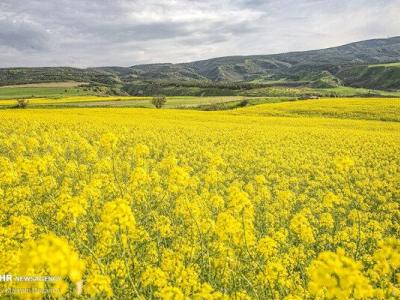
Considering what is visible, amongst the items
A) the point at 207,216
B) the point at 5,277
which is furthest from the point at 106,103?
the point at 5,277

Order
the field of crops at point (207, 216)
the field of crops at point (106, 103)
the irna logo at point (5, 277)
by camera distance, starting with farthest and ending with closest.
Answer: the field of crops at point (106, 103) < the irna logo at point (5, 277) < the field of crops at point (207, 216)

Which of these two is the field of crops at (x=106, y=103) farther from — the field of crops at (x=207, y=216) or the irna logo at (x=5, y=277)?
the irna logo at (x=5, y=277)

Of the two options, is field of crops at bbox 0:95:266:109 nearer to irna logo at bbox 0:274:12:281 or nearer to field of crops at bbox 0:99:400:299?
field of crops at bbox 0:99:400:299

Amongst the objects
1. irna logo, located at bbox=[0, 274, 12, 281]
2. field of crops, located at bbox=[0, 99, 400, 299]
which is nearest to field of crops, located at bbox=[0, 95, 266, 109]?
field of crops, located at bbox=[0, 99, 400, 299]

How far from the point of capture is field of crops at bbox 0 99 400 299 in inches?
200

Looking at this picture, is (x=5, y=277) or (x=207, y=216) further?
(x=207, y=216)

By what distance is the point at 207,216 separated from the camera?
9.30m

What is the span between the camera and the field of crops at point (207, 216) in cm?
507

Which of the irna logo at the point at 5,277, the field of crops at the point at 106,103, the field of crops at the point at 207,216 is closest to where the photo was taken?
the field of crops at the point at 207,216

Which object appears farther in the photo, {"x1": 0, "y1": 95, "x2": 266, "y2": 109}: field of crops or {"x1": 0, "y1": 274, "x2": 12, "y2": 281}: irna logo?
{"x1": 0, "y1": 95, "x2": 266, "y2": 109}: field of crops

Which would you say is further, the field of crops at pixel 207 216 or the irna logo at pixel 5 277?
the irna logo at pixel 5 277

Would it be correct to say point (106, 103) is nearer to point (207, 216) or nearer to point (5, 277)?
point (207, 216)

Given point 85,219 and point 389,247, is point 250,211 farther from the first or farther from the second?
point 85,219

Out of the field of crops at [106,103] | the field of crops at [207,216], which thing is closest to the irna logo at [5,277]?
the field of crops at [207,216]
